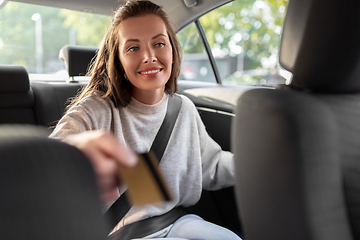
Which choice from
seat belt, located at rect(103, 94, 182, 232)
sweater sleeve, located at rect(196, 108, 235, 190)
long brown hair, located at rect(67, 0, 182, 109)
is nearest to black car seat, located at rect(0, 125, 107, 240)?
seat belt, located at rect(103, 94, 182, 232)

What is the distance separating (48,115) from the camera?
1821 mm

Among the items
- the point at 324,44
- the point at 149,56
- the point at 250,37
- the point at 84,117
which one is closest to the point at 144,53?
the point at 149,56

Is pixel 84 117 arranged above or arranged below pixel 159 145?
above

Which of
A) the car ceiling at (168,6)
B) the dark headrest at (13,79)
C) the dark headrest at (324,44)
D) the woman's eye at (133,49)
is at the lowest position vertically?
the dark headrest at (13,79)

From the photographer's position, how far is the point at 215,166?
1387 mm

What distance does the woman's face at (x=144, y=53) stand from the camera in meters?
1.23

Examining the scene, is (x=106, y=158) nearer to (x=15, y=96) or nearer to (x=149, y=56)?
(x=149, y=56)

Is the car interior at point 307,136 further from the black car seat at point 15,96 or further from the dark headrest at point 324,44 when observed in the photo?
the black car seat at point 15,96

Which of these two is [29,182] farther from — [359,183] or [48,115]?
[48,115]

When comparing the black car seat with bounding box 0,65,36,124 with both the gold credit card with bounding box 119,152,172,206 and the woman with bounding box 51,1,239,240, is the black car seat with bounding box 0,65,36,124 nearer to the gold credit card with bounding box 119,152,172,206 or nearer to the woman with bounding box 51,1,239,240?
the woman with bounding box 51,1,239,240

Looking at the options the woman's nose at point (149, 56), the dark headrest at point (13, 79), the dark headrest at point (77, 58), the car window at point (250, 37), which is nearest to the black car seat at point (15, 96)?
the dark headrest at point (13, 79)

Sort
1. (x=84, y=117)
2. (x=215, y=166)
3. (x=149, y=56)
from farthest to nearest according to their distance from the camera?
(x=215, y=166)
(x=149, y=56)
(x=84, y=117)

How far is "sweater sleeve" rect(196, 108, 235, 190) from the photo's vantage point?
137cm

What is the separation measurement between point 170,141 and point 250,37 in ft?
18.1
